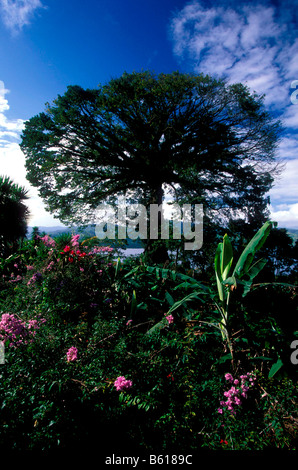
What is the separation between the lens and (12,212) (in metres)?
9.38

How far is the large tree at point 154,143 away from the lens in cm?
1194

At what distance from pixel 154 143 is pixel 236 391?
12849 millimetres

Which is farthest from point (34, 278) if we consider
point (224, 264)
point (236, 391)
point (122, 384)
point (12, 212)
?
point (12, 212)

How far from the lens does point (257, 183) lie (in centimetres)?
1211

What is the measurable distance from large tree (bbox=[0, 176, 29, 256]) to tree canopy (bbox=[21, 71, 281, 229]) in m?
2.98

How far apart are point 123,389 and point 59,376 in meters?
0.45

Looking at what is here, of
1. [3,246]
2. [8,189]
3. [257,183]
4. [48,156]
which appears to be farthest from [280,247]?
[48,156]

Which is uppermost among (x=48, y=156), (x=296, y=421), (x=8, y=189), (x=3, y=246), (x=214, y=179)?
(x=48, y=156)

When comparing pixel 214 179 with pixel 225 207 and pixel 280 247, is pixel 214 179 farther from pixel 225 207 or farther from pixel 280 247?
pixel 280 247

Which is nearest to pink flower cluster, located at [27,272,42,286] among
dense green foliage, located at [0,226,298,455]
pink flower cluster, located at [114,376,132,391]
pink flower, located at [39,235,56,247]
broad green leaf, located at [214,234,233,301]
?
dense green foliage, located at [0,226,298,455]

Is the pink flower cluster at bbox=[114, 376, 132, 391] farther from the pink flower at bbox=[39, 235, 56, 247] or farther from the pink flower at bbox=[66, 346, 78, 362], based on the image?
the pink flower at bbox=[39, 235, 56, 247]

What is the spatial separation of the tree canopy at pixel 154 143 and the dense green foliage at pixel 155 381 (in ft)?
30.2

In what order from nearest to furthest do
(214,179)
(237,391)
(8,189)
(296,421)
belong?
1. (296,421)
2. (237,391)
3. (8,189)
4. (214,179)

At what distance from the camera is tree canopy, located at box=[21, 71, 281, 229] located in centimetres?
1195
